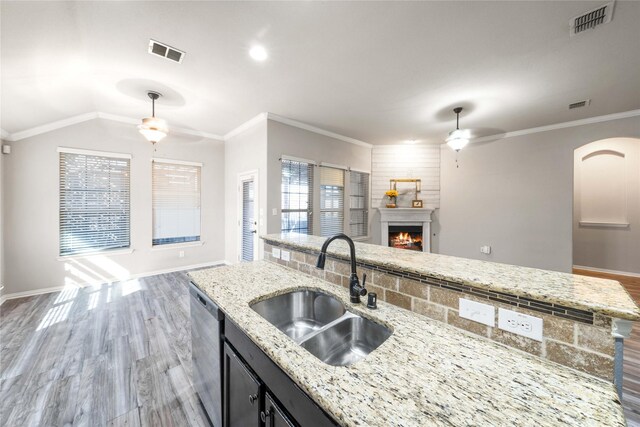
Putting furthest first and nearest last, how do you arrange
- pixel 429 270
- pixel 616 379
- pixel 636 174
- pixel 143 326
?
pixel 636 174 < pixel 143 326 < pixel 429 270 < pixel 616 379

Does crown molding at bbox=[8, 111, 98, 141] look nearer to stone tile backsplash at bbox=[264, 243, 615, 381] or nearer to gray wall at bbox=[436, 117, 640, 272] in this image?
stone tile backsplash at bbox=[264, 243, 615, 381]

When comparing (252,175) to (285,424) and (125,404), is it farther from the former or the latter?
(285,424)

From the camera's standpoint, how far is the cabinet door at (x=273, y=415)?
0.84 metres

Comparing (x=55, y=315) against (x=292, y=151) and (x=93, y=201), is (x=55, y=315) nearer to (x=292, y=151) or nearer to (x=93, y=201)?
(x=93, y=201)

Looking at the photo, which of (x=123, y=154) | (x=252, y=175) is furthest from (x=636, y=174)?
(x=123, y=154)

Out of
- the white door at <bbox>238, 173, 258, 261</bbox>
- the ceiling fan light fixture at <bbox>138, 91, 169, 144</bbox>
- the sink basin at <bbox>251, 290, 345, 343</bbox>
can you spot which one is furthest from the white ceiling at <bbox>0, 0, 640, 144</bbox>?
the sink basin at <bbox>251, 290, 345, 343</bbox>

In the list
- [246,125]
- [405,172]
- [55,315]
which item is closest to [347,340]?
[55,315]

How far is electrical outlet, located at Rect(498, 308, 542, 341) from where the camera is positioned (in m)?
0.85

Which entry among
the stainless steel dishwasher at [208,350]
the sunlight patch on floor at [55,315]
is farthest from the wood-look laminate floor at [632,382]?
the sunlight patch on floor at [55,315]

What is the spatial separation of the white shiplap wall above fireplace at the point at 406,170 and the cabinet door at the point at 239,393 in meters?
4.97

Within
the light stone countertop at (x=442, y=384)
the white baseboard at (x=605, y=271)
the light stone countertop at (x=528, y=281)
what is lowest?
the white baseboard at (x=605, y=271)

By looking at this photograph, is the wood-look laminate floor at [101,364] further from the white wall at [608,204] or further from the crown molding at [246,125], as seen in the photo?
the white wall at [608,204]

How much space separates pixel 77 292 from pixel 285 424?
4.70m

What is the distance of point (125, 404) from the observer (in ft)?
5.70
